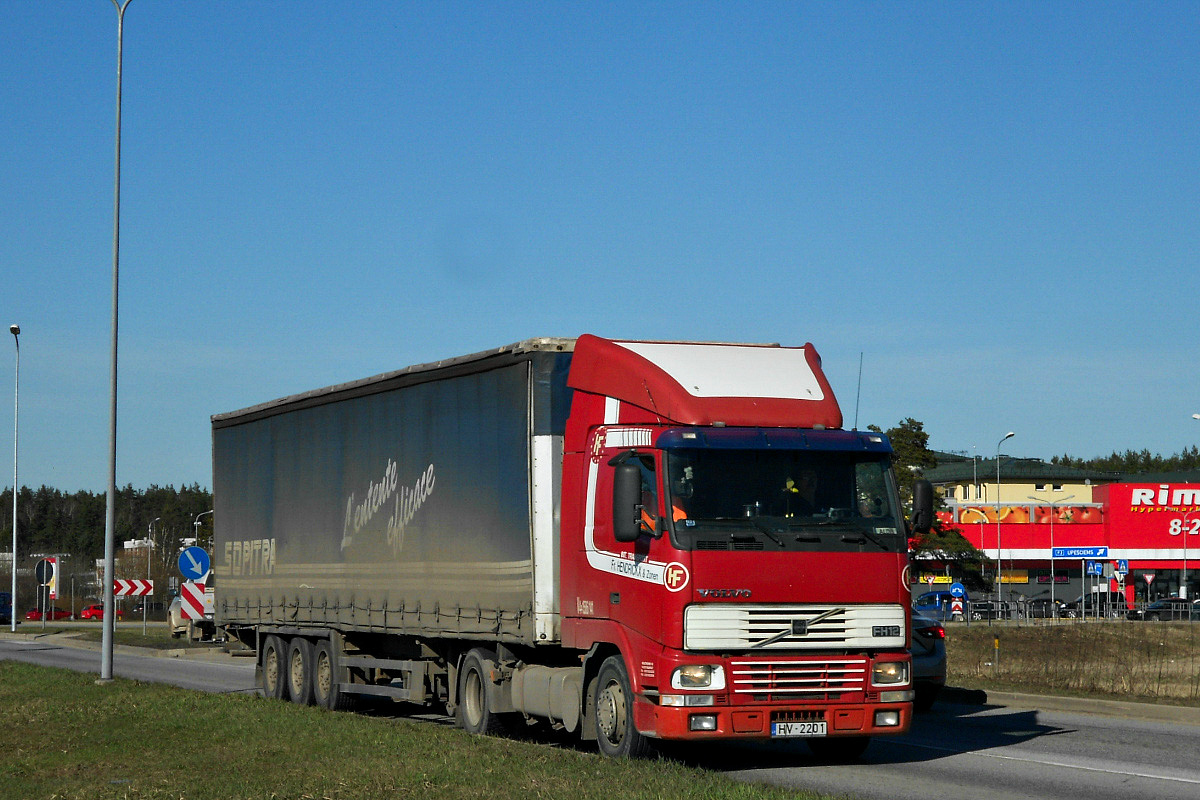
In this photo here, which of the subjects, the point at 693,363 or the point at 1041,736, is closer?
the point at 693,363

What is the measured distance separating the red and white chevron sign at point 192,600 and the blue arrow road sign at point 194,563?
178 millimetres

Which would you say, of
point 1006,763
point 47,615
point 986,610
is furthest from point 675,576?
point 47,615

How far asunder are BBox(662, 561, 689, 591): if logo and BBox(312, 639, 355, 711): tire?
316 inches

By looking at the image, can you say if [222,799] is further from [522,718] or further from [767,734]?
[522,718]

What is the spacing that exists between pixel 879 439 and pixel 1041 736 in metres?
5.35

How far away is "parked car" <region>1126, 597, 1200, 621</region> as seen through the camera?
70.0 meters

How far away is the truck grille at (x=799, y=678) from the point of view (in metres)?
12.1

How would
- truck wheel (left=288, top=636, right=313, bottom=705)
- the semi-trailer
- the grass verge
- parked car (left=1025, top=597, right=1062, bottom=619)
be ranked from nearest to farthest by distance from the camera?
1. the grass verge
2. the semi-trailer
3. truck wheel (left=288, top=636, right=313, bottom=705)
4. parked car (left=1025, top=597, right=1062, bottom=619)

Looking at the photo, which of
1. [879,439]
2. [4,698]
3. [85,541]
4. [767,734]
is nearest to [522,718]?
[767,734]

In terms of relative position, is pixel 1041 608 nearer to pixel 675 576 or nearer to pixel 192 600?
pixel 192 600

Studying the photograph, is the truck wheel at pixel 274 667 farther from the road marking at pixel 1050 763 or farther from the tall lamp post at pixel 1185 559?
the tall lamp post at pixel 1185 559

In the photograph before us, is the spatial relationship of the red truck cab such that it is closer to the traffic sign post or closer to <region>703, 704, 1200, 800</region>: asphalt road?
<region>703, 704, 1200, 800</region>: asphalt road

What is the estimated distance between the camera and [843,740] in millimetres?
14305

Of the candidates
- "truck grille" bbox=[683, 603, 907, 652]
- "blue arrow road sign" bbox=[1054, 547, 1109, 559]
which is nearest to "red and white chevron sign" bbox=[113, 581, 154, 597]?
"truck grille" bbox=[683, 603, 907, 652]
